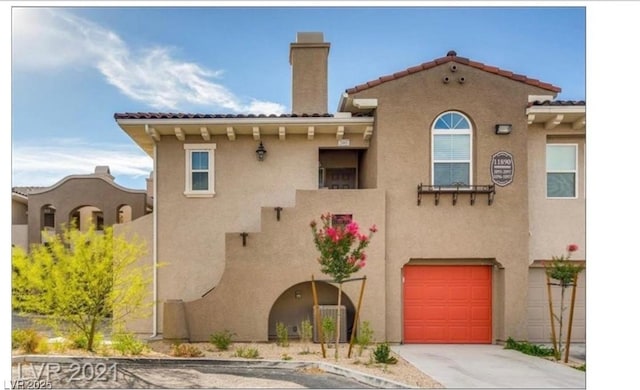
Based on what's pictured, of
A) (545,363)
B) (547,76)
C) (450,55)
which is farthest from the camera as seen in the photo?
(450,55)

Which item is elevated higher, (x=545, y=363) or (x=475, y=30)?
(x=475, y=30)

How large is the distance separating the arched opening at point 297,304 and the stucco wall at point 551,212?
4.34 m

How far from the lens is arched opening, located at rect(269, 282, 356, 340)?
9.34 metres

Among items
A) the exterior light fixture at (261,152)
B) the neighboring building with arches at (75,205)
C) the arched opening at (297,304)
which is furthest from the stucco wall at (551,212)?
the neighboring building with arches at (75,205)

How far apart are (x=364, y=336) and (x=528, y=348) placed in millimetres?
3251

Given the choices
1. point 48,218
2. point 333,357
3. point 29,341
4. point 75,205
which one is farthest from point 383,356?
point 75,205

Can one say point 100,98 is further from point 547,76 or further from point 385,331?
point 547,76

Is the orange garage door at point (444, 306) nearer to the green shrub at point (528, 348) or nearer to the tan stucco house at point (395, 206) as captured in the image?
the tan stucco house at point (395, 206)

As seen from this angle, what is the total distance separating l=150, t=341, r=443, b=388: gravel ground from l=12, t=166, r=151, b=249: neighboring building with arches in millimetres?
3258

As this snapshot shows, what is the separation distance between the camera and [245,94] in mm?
8172

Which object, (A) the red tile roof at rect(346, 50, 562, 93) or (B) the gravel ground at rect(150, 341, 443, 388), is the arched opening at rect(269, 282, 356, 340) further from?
(A) the red tile roof at rect(346, 50, 562, 93)
